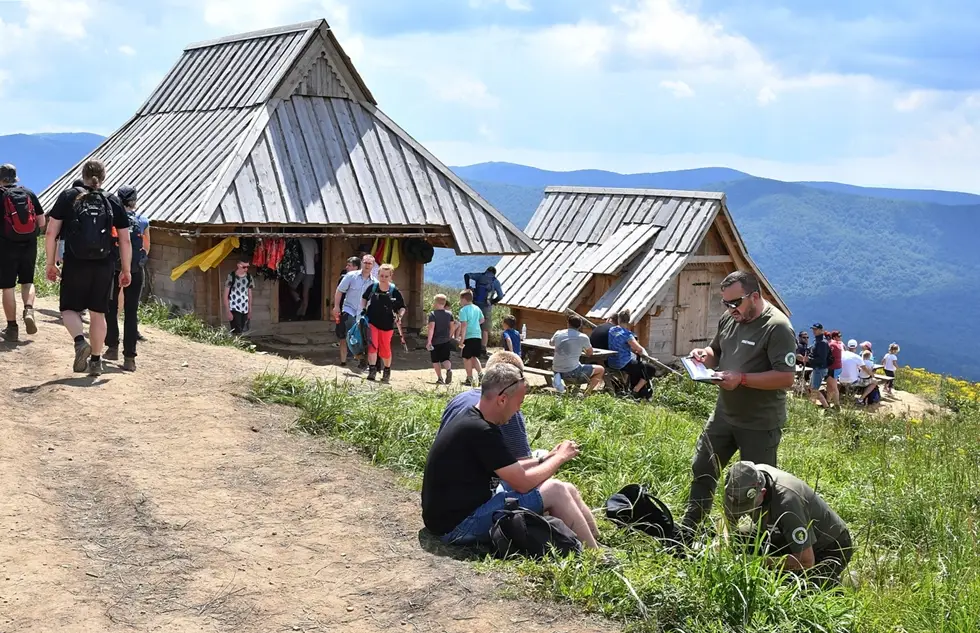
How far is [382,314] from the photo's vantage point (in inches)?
483

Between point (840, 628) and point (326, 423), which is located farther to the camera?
point (326, 423)

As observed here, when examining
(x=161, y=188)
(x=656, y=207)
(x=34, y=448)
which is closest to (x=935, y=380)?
(x=656, y=207)

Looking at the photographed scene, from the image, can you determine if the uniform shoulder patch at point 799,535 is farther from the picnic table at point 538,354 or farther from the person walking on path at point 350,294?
the picnic table at point 538,354

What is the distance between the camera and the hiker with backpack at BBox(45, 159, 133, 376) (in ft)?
27.8

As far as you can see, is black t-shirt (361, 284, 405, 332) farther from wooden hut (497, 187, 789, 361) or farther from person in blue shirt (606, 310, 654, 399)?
wooden hut (497, 187, 789, 361)

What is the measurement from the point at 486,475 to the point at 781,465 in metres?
4.32

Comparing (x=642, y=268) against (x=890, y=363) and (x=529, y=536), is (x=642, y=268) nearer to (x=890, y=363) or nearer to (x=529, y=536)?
(x=890, y=363)

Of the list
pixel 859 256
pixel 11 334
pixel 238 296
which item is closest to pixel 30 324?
pixel 11 334

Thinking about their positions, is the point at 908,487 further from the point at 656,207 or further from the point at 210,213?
the point at 656,207

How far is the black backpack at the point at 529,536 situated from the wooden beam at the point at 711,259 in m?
16.5

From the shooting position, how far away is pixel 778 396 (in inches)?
261

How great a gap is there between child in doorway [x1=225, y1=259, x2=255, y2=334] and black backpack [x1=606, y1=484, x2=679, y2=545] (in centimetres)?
910

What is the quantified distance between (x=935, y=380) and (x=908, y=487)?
77.2 ft

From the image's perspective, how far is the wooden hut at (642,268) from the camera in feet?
69.1
